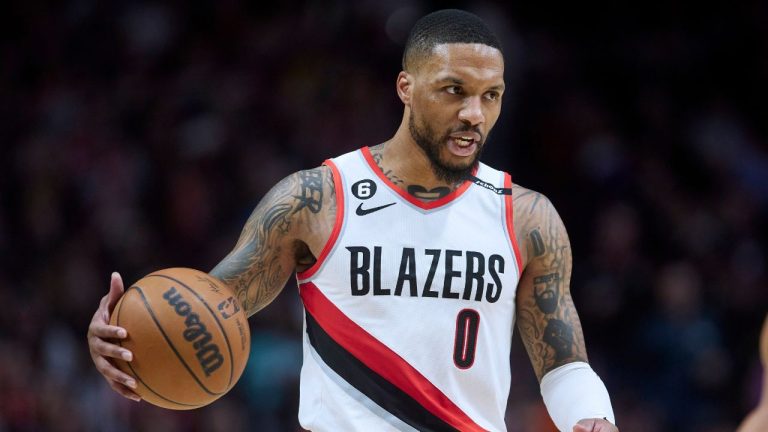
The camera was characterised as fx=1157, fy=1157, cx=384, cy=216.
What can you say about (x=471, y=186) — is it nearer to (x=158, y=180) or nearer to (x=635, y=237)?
(x=635, y=237)

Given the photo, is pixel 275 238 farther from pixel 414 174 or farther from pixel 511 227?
pixel 511 227

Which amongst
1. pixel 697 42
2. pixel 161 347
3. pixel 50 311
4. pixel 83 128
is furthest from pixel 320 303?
pixel 697 42

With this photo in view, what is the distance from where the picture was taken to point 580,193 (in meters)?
10.2

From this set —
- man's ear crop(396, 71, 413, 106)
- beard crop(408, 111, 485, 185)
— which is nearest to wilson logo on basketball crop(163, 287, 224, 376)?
beard crop(408, 111, 485, 185)

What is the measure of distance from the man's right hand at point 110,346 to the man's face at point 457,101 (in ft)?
4.25

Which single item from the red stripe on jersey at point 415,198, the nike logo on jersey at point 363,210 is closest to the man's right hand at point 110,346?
the nike logo on jersey at point 363,210

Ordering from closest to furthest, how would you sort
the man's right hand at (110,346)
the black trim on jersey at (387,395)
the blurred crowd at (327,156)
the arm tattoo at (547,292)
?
the man's right hand at (110,346), the black trim on jersey at (387,395), the arm tattoo at (547,292), the blurred crowd at (327,156)

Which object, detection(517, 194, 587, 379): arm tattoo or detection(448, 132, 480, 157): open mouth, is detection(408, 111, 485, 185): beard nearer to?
detection(448, 132, 480, 157): open mouth

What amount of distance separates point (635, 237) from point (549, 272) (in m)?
5.35

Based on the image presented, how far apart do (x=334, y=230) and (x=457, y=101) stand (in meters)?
0.67

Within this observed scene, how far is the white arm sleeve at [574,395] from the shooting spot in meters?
4.32

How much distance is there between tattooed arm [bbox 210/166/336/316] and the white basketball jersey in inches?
2.6

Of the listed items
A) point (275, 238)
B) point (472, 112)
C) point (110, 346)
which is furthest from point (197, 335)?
point (472, 112)

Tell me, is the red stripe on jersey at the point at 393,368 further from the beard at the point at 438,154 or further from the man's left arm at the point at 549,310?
the beard at the point at 438,154
